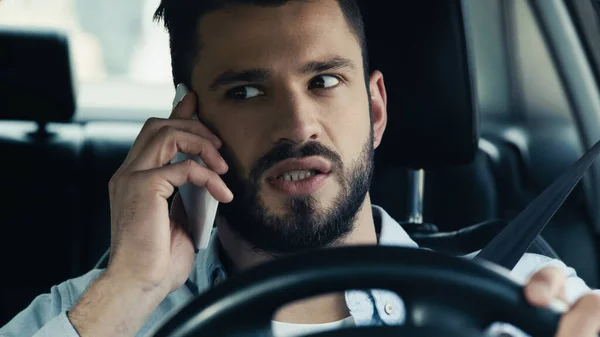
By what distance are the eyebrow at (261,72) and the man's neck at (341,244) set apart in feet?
0.90

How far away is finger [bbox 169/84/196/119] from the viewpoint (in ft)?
5.39

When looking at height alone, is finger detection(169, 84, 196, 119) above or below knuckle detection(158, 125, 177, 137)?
above

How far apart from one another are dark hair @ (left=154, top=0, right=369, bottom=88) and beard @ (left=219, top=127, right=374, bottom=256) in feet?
0.68

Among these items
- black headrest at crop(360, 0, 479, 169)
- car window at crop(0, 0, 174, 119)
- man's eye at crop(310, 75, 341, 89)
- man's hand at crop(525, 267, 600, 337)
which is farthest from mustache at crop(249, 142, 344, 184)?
car window at crop(0, 0, 174, 119)

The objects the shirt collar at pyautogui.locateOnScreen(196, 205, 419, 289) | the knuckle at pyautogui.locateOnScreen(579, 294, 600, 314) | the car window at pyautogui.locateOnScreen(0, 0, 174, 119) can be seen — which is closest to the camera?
the knuckle at pyautogui.locateOnScreen(579, 294, 600, 314)

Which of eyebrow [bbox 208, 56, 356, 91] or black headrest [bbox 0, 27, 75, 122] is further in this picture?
black headrest [bbox 0, 27, 75, 122]

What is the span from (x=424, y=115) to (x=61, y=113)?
36.0 inches

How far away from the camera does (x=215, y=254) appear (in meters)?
1.75

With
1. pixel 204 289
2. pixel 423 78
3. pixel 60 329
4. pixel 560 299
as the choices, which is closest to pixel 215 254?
pixel 204 289

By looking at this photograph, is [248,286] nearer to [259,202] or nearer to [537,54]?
[259,202]

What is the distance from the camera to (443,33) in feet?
5.78

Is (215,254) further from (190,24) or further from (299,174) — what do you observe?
(190,24)

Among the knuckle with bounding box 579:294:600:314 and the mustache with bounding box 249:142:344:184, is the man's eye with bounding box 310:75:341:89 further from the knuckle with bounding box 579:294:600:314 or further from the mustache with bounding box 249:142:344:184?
the knuckle with bounding box 579:294:600:314

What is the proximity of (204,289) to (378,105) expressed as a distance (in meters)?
0.50
